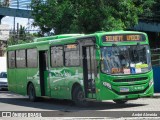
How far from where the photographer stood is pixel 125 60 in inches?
648

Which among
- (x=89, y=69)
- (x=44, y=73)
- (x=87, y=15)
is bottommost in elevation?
(x=44, y=73)

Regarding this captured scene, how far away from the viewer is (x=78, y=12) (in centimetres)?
2536

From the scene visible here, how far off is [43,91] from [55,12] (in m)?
6.73

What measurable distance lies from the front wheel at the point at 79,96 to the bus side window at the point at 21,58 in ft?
18.4

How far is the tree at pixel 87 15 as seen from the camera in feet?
81.1

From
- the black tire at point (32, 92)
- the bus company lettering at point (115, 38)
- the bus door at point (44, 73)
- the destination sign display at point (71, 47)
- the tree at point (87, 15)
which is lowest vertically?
the black tire at point (32, 92)

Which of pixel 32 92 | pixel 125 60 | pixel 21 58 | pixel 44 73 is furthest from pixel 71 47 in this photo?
pixel 21 58

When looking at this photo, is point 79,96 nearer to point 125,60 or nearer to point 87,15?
point 125,60

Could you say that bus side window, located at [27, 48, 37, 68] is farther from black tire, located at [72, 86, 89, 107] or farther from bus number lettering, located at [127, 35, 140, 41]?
bus number lettering, located at [127, 35, 140, 41]

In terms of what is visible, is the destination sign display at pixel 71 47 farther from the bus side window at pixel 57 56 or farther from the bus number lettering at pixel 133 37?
the bus number lettering at pixel 133 37

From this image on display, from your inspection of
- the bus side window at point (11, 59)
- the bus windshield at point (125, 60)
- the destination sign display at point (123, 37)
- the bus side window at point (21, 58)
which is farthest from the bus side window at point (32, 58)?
the bus windshield at point (125, 60)

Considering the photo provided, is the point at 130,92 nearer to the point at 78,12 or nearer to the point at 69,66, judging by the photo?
the point at 69,66

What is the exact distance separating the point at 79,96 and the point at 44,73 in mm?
3684

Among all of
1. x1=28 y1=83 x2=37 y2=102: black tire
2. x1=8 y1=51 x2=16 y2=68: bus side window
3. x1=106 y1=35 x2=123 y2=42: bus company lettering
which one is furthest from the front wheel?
x1=8 y1=51 x2=16 y2=68: bus side window
